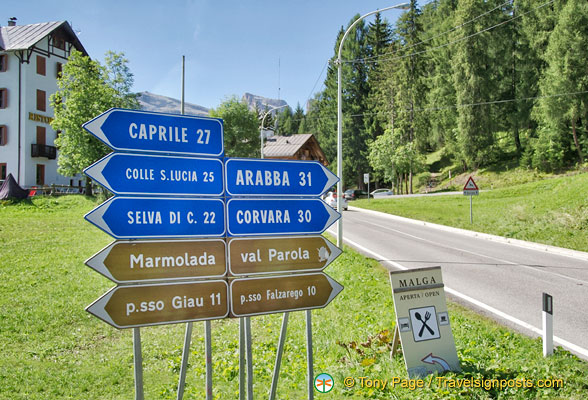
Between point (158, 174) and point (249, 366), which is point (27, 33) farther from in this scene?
point (249, 366)

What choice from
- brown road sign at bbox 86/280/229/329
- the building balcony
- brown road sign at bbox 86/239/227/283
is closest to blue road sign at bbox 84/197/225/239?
brown road sign at bbox 86/239/227/283

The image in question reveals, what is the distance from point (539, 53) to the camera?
45281 millimetres

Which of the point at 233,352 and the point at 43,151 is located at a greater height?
the point at 43,151

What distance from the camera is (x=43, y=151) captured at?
40031mm

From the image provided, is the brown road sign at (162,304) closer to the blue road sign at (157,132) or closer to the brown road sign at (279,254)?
the brown road sign at (279,254)

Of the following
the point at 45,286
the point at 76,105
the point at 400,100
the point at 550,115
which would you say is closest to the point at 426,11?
the point at 400,100

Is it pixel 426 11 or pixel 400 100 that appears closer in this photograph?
pixel 400 100

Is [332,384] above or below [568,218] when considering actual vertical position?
below

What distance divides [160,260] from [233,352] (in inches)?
136

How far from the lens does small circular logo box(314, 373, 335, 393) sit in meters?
4.98

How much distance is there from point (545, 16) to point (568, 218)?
112ft

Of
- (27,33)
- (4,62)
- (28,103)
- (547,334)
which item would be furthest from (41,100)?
(547,334)

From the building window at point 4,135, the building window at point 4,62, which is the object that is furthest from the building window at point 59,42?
the building window at point 4,135

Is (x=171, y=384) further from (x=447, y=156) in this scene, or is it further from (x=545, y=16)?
(x=447, y=156)
